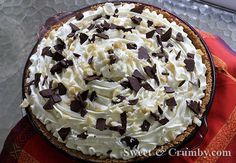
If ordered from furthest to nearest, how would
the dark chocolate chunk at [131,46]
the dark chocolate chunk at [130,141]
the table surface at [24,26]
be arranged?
1. the table surface at [24,26]
2. the dark chocolate chunk at [131,46]
3. the dark chocolate chunk at [130,141]

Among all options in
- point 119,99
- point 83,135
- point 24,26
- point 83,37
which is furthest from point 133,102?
point 24,26

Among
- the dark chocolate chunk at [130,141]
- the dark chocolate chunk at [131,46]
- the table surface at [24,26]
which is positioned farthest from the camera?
the table surface at [24,26]

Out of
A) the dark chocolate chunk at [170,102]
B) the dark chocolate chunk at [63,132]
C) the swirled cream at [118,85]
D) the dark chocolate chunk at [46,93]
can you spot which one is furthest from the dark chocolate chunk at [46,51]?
the dark chocolate chunk at [170,102]

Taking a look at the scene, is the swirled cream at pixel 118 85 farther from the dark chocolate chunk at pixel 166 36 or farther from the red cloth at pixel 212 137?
the red cloth at pixel 212 137

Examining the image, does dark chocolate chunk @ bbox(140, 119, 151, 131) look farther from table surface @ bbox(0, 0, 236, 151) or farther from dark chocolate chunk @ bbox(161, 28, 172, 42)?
table surface @ bbox(0, 0, 236, 151)

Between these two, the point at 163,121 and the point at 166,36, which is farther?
the point at 166,36

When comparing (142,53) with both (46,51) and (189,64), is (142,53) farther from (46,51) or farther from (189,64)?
(46,51)

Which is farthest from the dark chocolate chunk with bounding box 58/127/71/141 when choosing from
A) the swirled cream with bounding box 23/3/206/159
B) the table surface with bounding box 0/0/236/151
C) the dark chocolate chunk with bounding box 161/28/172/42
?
the table surface with bounding box 0/0/236/151
